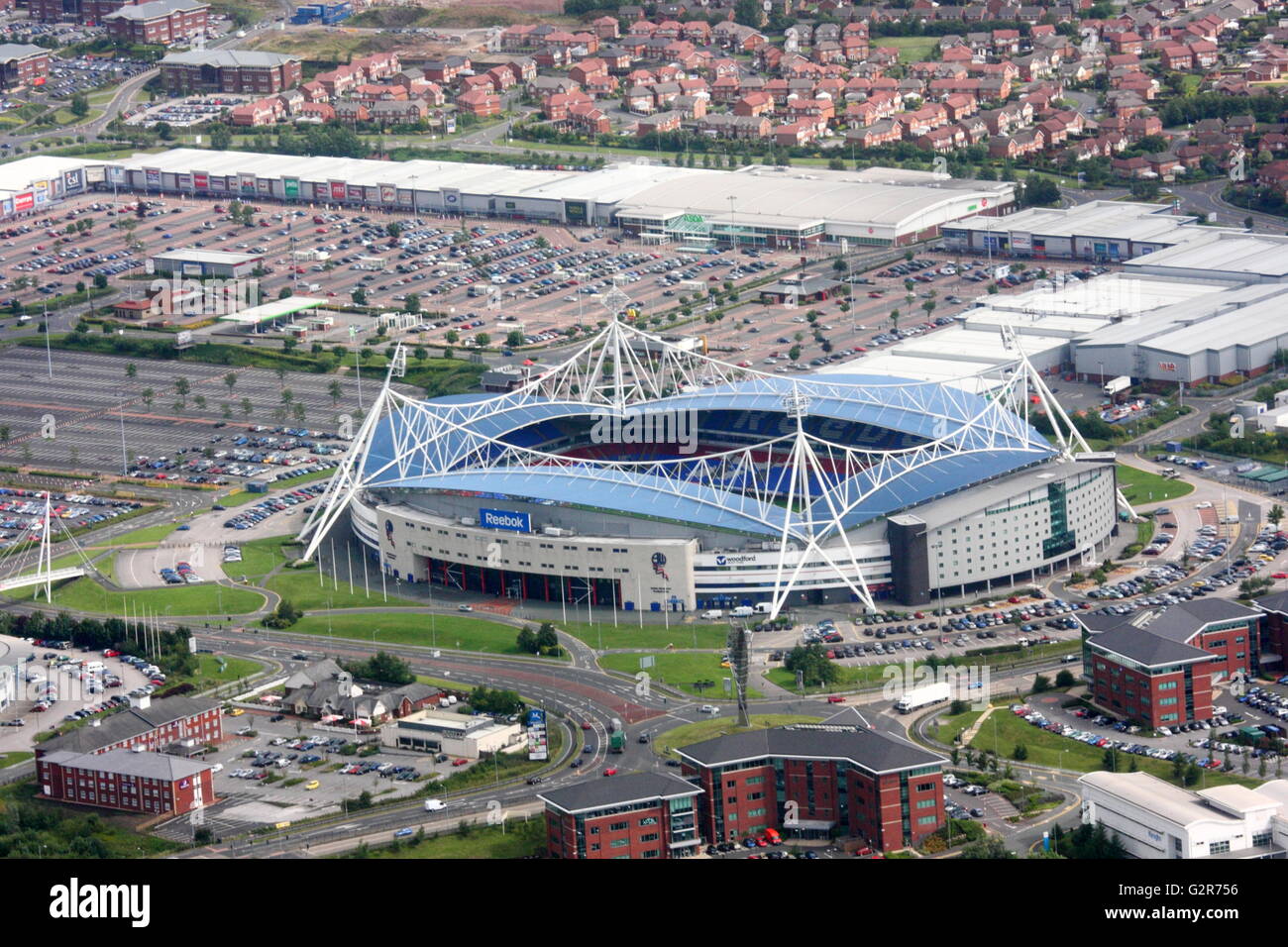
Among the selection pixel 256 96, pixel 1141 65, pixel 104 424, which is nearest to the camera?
pixel 104 424

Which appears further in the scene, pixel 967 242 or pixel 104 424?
pixel 967 242

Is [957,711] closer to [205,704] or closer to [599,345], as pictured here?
[205,704]

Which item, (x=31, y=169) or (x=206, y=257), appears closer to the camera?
(x=206, y=257)
